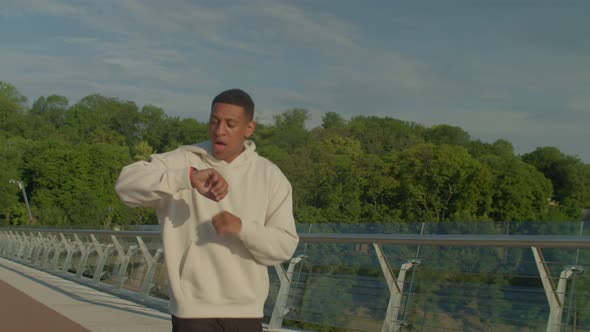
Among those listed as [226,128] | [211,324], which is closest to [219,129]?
[226,128]

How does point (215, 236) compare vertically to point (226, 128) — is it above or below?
below

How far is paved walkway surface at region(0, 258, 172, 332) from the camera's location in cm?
991

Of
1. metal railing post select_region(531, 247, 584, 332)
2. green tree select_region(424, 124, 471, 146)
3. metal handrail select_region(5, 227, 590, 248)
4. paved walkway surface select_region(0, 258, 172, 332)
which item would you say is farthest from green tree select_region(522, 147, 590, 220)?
metal railing post select_region(531, 247, 584, 332)

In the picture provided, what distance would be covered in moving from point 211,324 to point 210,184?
67cm

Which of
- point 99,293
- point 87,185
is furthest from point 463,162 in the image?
point 99,293

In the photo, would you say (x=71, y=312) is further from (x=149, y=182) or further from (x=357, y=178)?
(x=357, y=178)

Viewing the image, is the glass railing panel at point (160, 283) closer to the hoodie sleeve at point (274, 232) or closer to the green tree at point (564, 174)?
the hoodie sleeve at point (274, 232)

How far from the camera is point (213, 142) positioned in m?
3.96

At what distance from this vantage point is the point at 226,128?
393 cm

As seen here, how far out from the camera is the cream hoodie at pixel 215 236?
379cm

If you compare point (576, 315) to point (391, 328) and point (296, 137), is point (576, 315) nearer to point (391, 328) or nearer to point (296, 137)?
point (391, 328)

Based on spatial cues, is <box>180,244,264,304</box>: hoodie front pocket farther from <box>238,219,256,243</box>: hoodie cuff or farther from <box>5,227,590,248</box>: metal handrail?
<box>5,227,590,248</box>: metal handrail

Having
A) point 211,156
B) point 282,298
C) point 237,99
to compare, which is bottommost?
point 282,298

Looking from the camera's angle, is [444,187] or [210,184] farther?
[444,187]
